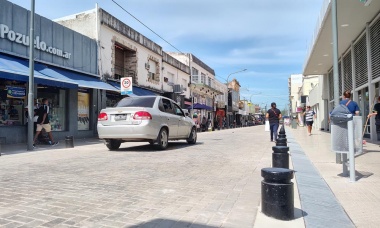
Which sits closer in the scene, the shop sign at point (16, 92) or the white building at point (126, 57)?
the shop sign at point (16, 92)

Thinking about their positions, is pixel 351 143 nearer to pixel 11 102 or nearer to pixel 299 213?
pixel 299 213

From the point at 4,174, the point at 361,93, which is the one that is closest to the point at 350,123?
the point at 4,174

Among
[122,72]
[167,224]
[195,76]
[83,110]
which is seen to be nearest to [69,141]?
[83,110]

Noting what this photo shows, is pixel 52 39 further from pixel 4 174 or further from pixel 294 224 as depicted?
pixel 294 224

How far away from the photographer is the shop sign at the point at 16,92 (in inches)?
481

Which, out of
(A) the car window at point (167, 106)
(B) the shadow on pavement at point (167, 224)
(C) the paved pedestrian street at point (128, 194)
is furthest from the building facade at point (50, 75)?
(B) the shadow on pavement at point (167, 224)

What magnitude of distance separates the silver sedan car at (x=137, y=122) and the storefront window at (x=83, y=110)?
698 cm

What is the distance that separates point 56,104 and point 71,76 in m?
1.55

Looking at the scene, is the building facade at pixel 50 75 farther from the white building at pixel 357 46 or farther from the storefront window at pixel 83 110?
the white building at pixel 357 46

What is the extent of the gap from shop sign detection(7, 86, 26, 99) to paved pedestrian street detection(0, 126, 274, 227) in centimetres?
576

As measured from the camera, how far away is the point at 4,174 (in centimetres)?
591

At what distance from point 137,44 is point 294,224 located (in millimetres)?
20188

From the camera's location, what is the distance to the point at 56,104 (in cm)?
1495

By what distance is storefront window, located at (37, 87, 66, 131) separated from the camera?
14.3m
